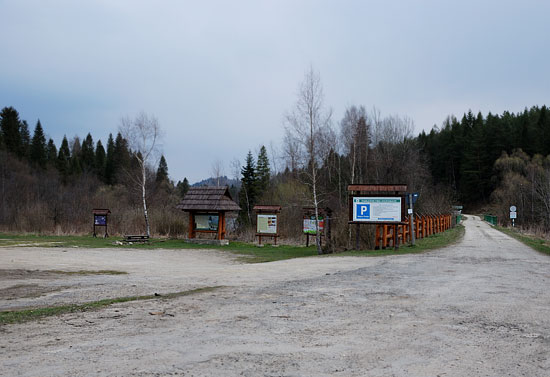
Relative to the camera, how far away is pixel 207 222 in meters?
30.5

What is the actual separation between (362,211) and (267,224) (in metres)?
8.60

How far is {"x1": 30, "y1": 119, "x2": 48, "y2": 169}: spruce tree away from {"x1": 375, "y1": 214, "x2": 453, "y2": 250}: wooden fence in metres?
69.0

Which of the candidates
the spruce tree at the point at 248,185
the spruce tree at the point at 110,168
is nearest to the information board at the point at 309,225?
the spruce tree at the point at 248,185

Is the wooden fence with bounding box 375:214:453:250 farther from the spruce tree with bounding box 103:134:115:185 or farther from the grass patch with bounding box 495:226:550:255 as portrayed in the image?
the spruce tree with bounding box 103:134:115:185

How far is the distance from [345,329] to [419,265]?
8.83 meters

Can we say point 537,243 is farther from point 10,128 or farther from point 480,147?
point 10,128

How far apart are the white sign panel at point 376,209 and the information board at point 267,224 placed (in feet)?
26.1

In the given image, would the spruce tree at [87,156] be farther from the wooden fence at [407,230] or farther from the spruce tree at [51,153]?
the wooden fence at [407,230]

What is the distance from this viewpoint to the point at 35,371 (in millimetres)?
4414

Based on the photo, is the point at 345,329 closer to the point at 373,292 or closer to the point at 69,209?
the point at 373,292

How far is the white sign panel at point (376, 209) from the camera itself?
67.2 ft

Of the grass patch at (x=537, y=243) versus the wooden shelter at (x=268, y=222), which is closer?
the grass patch at (x=537, y=243)

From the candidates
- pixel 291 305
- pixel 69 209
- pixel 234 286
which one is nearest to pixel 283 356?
pixel 291 305

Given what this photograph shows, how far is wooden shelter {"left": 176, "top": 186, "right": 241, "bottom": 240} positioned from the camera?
29.9 metres
